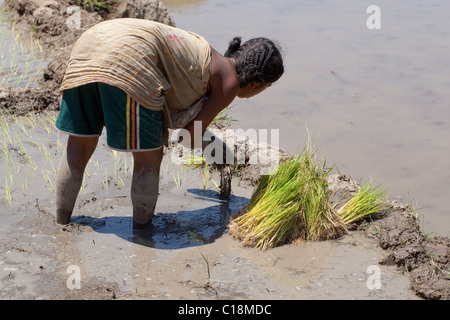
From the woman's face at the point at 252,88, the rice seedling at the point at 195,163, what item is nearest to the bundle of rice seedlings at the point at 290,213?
the woman's face at the point at 252,88

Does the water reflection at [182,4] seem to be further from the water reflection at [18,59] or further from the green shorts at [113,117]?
the green shorts at [113,117]

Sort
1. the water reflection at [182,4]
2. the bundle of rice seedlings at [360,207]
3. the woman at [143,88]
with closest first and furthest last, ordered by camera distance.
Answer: the woman at [143,88]
the bundle of rice seedlings at [360,207]
the water reflection at [182,4]

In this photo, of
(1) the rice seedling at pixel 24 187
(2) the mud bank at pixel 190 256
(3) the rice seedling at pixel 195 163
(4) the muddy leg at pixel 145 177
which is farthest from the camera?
(3) the rice seedling at pixel 195 163

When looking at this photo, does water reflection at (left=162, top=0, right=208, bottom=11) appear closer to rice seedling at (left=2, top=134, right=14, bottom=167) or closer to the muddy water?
the muddy water

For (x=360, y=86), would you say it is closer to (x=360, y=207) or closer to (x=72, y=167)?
(x=360, y=207)

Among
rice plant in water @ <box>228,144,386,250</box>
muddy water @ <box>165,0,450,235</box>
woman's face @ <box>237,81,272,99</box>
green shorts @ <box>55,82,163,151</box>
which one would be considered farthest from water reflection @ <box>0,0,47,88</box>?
rice plant in water @ <box>228,144,386,250</box>

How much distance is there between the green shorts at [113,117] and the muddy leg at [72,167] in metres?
0.12

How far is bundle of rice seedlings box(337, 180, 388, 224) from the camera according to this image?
379 centimetres

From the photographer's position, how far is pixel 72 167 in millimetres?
3494

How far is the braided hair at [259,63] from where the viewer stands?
347 cm

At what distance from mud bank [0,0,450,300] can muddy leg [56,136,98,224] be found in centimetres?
22

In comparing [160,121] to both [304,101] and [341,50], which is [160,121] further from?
[341,50]

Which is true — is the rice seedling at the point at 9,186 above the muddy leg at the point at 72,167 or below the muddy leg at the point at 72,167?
below

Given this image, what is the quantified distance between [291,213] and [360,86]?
3.44 m
